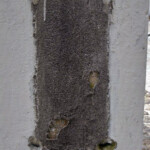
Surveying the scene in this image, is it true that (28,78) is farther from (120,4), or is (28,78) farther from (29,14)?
(120,4)

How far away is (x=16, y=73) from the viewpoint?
3.54 feet

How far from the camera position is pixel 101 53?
1.05 m

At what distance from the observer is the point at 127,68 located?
→ 1083 millimetres

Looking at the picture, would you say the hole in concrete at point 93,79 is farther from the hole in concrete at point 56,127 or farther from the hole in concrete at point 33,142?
the hole in concrete at point 33,142

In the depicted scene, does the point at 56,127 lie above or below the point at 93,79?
below

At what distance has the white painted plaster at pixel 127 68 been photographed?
1057 mm

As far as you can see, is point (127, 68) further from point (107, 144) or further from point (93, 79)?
point (107, 144)

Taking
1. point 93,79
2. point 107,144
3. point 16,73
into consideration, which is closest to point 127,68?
point 93,79

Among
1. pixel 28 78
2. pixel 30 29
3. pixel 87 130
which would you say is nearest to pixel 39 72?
pixel 28 78

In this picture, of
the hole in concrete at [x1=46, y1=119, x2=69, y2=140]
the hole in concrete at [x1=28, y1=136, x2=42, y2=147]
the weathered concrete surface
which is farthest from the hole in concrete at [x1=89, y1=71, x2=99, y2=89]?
the hole in concrete at [x1=28, y1=136, x2=42, y2=147]

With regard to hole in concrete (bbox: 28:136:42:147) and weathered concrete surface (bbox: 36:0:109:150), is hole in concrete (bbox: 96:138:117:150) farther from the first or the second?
hole in concrete (bbox: 28:136:42:147)

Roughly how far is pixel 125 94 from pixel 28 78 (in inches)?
14.4

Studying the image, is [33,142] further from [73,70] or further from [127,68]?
[127,68]

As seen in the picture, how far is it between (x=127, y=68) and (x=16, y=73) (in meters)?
0.41
